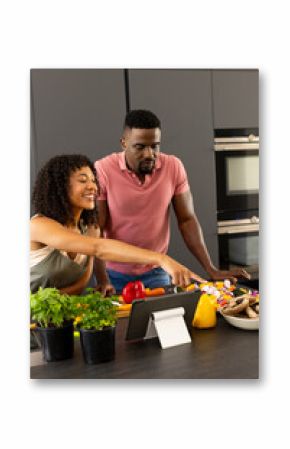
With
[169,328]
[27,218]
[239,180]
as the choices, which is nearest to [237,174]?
[239,180]

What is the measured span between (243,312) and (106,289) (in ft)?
1.52

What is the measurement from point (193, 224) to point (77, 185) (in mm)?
410

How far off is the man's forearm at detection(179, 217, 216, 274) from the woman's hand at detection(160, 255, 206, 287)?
7 centimetres

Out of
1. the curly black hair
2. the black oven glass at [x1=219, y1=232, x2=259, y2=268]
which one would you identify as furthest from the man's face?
the black oven glass at [x1=219, y1=232, x2=259, y2=268]

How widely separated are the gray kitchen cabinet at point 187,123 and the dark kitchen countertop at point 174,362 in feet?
0.88

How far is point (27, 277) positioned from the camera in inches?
74.6

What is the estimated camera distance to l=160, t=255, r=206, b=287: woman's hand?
6.11 feet

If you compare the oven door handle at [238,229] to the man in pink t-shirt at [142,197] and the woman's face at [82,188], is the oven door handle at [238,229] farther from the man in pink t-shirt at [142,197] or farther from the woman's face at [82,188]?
the woman's face at [82,188]

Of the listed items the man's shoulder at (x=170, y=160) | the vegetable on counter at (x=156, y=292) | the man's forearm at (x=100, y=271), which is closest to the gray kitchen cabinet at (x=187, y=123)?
the man's shoulder at (x=170, y=160)

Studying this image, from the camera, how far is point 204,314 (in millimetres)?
1835

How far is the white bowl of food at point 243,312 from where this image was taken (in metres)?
1.83

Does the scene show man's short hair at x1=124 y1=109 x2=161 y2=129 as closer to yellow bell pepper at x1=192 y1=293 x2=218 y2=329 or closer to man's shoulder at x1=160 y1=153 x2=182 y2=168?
man's shoulder at x1=160 y1=153 x2=182 y2=168

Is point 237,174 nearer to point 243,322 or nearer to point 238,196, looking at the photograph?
point 238,196
